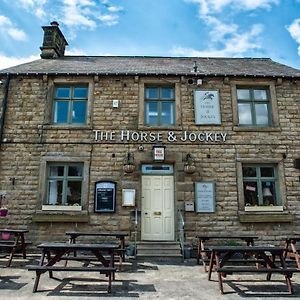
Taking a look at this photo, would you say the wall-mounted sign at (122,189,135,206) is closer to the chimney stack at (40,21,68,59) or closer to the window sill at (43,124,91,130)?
the window sill at (43,124,91,130)

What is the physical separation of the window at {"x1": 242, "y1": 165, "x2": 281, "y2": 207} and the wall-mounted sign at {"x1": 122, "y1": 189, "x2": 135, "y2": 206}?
11.3 ft

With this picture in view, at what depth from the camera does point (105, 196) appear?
894cm

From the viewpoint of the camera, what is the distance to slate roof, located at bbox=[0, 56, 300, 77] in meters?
9.98

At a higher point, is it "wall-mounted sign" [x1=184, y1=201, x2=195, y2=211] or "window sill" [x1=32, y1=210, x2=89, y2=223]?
"wall-mounted sign" [x1=184, y1=201, x2=195, y2=211]

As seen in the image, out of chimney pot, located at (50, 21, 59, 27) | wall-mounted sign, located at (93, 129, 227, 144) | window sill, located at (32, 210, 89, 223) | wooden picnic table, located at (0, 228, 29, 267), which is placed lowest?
wooden picnic table, located at (0, 228, 29, 267)

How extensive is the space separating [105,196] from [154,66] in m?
5.22

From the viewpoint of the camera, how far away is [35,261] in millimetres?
7465

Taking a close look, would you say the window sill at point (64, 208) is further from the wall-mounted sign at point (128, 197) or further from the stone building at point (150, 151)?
the wall-mounted sign at point (128, 197)

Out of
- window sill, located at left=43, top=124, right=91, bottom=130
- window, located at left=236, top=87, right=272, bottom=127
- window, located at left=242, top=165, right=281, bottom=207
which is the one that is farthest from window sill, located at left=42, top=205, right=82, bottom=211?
window, located at left=236, top=87, right=272, bottom=127

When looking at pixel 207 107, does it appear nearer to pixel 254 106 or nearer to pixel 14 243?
pixel 254 106

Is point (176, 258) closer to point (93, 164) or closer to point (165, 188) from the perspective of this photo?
point (165, 188)

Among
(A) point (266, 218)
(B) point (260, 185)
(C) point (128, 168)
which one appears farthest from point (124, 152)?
(A) point (266, 218)

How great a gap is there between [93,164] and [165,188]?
235cm

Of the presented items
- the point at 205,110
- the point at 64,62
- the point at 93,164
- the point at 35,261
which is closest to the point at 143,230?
the point at 93,164
